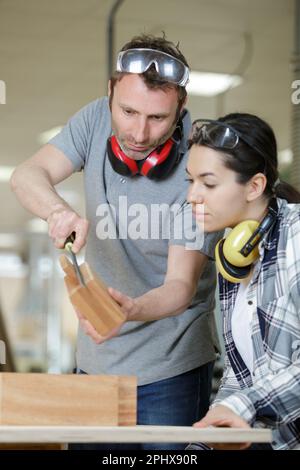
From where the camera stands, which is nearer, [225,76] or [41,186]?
[41,186]

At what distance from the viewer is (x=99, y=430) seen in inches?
57.6

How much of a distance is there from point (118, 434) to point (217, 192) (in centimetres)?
59

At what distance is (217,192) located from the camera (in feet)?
6.10

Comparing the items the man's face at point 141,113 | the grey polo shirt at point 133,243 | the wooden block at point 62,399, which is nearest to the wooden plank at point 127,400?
the wooden block at point 62,399

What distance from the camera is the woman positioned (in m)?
1.73

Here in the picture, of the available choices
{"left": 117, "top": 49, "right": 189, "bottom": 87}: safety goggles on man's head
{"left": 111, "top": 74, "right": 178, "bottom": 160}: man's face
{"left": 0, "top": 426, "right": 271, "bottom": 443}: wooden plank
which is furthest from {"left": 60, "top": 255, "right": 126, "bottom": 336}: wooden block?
{"left": 117, "top": 49, "right": 189, "bottom": 87}: safety goggles on man's head

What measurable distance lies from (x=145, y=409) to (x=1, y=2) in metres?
2.23

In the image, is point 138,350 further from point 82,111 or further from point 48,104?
point 48,104

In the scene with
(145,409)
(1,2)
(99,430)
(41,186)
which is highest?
(1,2)

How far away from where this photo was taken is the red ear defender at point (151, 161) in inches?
83.5

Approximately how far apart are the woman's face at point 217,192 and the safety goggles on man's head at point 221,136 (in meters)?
0.02

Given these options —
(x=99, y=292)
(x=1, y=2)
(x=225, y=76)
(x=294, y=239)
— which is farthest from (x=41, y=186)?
(x=225, y=76)

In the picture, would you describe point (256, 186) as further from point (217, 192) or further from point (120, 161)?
point (120, 161)

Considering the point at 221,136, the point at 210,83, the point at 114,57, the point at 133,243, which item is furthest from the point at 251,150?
the point at 210,83
